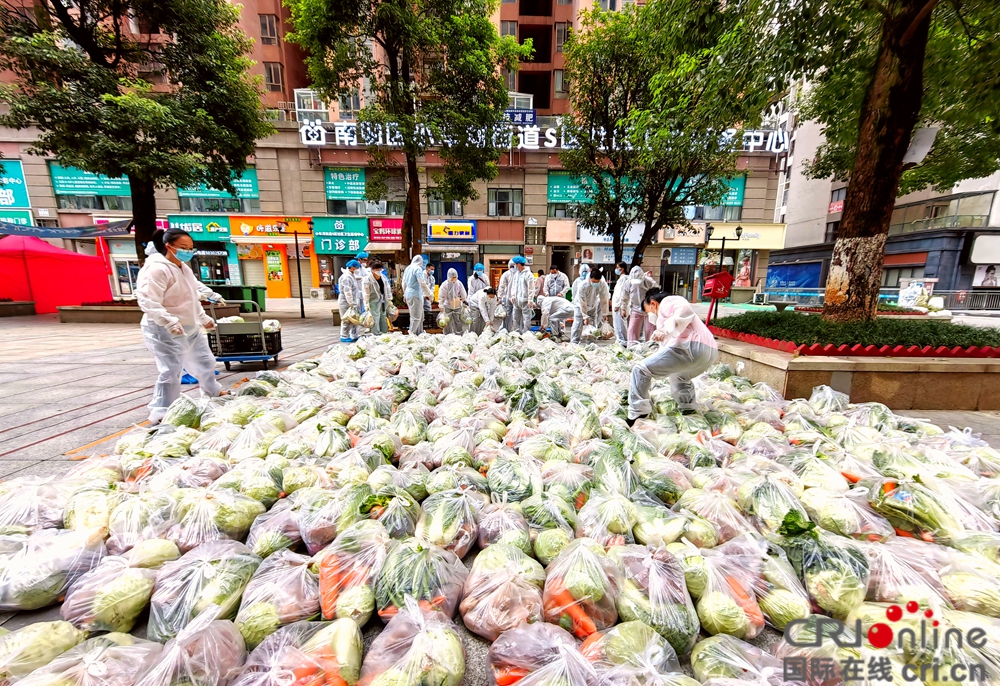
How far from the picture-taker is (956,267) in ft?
59.8

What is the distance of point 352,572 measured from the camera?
1617 mm

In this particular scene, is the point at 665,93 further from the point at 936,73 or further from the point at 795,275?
the point at 795,275

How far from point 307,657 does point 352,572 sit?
37 centimetres

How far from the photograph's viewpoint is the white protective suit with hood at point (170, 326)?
377 centimetres

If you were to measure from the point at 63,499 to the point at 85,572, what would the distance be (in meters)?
0.65

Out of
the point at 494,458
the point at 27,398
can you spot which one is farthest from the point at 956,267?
the point at 27,398

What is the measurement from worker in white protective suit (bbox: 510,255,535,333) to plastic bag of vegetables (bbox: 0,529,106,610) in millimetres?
8611

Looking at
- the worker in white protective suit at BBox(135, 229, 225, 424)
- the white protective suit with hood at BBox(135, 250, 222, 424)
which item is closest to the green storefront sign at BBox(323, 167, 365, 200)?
the worker in white protective suit at BBox(135, 229, 225, 424)

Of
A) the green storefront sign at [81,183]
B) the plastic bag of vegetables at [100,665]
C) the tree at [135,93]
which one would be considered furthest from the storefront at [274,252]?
the plastic bag of vegetables at [100,665]

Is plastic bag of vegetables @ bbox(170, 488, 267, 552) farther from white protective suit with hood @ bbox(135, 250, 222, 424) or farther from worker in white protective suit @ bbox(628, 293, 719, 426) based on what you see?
worker in white protective suit @ bbox(628, 293, 719, 426)

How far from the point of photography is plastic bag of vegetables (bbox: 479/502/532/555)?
187cm

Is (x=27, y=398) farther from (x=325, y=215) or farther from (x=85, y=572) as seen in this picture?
(x=325, y=215)

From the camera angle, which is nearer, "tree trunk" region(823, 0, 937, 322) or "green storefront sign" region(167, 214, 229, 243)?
"tree trunk" region(823, 0, 937, 322)

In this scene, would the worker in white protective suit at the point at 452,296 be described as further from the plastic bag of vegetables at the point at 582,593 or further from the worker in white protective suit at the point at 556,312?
the plastic bag of vegetables at the point at 582,593
